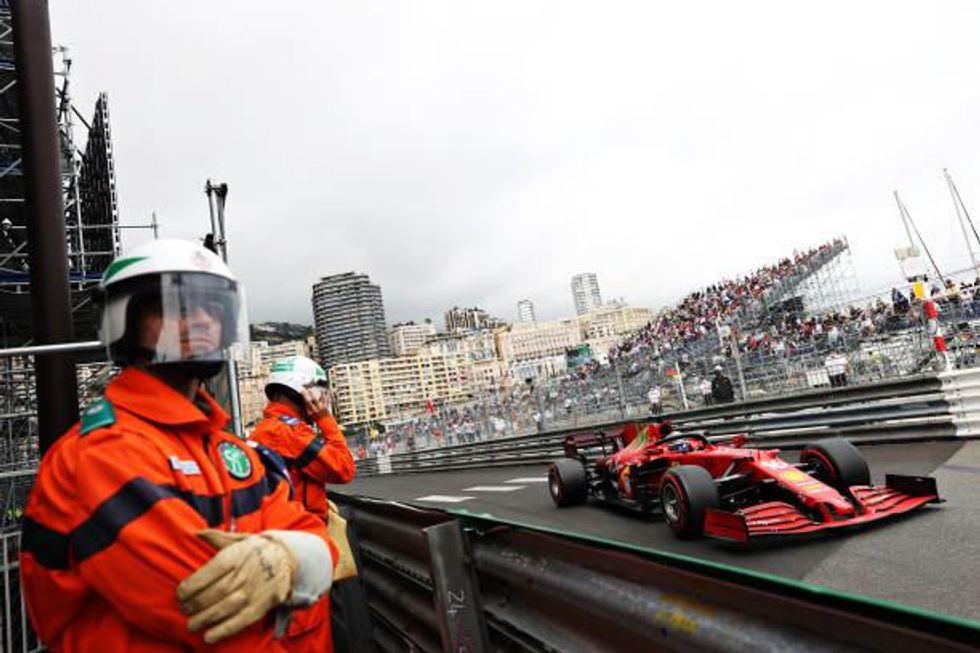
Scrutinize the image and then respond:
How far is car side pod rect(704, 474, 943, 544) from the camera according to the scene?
4.67 m

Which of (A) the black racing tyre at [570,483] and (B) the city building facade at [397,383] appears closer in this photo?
(A) the black racing tyre at [570,483]

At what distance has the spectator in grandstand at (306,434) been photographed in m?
3.37

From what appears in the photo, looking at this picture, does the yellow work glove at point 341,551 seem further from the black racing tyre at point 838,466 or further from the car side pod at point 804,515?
the black racing tyre at point 838,466

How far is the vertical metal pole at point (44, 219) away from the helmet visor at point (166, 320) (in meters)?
1.44

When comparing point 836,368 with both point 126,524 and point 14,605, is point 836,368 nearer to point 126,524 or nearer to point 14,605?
point 14,605

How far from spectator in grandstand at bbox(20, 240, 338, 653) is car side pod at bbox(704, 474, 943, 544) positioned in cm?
383

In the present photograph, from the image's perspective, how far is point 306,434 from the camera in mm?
→ 3510

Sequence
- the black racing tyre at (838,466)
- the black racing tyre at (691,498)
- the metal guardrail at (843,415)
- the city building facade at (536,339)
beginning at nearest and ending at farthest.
→ 1. the black racing tyre at (691,498)
2. the black racing tyre at (838,466)
3. the metal guardrail at (843,415)
4. the city building facade at (536,339)

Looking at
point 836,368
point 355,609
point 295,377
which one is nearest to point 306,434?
point 295,377

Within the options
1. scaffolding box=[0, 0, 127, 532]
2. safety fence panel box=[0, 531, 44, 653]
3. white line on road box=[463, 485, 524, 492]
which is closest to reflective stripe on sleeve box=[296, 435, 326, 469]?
safety fence panel box=[0, 531, 44, 653]

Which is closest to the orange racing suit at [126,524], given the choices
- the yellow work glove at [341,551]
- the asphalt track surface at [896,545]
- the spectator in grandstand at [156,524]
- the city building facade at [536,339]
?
the spectator in grandstand at [156,524]

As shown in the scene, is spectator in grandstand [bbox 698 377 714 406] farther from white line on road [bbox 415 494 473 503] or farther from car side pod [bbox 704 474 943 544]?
car side pod [bbox 704 474 943 544]

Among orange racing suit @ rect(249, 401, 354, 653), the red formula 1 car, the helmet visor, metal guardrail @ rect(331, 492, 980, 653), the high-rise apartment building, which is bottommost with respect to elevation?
the red formula 1 car

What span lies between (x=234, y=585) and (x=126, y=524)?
25cm
